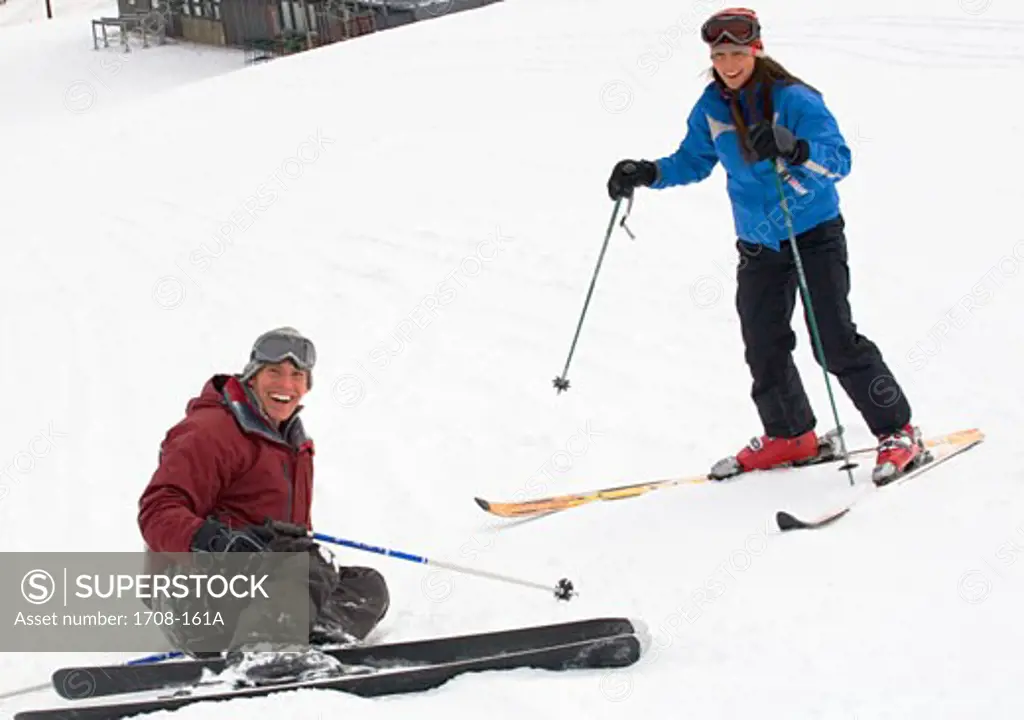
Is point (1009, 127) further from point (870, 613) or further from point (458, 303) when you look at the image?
point (870, 613)

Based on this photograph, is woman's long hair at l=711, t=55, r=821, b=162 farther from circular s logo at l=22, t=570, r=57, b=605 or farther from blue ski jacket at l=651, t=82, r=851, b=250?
circular s logo at l=22, t=570, r=57, b=605

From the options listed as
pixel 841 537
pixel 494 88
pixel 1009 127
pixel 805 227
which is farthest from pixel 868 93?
pixel 841 537

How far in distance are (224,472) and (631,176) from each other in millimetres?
2326

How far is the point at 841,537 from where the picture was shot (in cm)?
436

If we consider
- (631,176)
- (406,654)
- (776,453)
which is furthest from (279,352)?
(776,453)

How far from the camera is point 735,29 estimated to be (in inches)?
179

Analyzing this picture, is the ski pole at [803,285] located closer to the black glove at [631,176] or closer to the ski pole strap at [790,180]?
the ski pole strap at [790,180]

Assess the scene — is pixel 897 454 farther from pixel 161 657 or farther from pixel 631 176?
pixel 161 657

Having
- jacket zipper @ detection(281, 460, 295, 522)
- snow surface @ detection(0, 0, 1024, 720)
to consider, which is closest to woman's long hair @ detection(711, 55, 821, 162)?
snow surface @ detection(0, 0, 1024, 720)

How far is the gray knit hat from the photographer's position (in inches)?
164

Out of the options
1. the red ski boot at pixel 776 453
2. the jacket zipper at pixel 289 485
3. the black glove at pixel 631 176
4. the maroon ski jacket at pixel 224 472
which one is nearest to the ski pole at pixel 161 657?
the maroon ski jacket at pixel 224 472

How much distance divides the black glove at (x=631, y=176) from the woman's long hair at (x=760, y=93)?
617mm

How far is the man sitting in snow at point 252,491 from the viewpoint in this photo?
12.8ft

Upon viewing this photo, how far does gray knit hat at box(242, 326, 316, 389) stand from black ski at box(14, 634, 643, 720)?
1.05 meters
